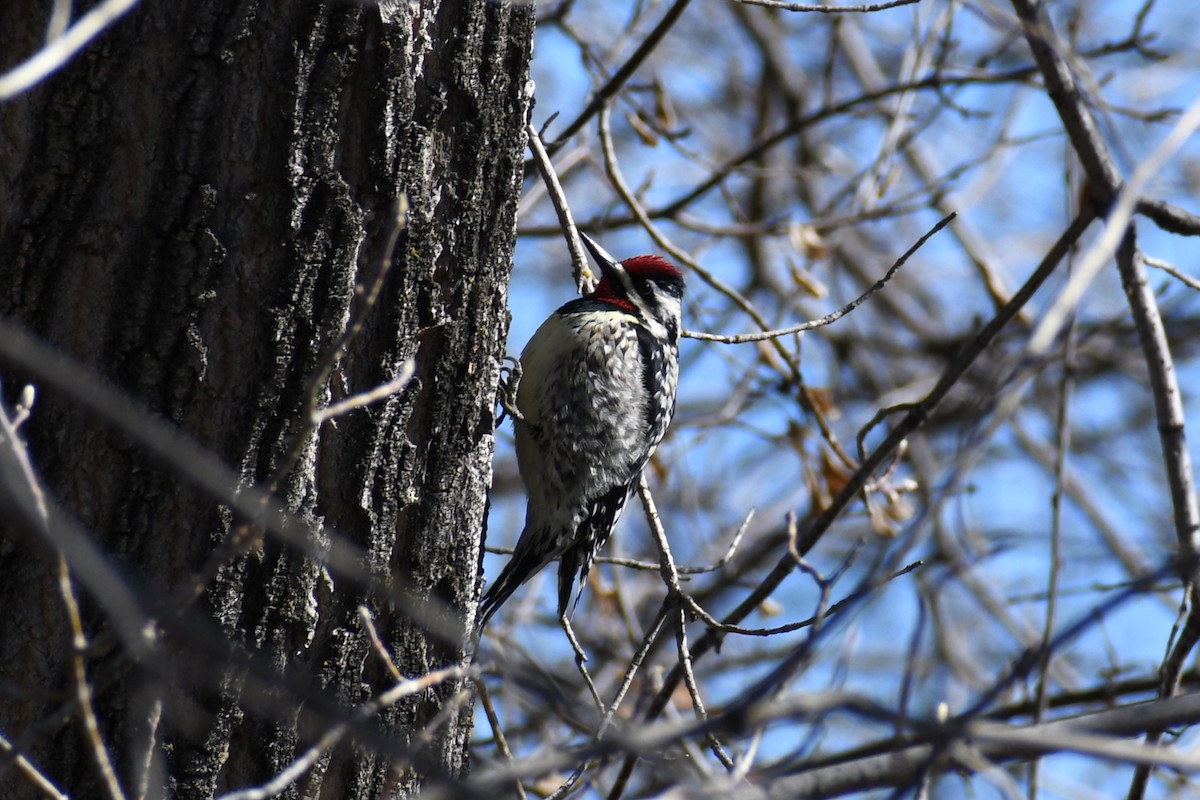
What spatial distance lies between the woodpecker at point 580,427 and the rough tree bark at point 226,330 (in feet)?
5.27

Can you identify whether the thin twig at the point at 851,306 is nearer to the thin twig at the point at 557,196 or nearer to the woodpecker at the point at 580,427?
the thin twig at the point at 557,196

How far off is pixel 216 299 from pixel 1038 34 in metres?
1.90

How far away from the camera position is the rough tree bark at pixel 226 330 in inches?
72.5

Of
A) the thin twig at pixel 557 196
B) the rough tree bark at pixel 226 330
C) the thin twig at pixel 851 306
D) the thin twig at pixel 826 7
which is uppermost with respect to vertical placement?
the thin twig at pixel 826 7

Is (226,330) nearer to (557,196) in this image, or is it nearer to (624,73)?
(557,196)

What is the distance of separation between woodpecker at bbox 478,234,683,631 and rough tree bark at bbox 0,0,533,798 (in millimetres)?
1605

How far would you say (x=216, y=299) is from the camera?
6.28 feet

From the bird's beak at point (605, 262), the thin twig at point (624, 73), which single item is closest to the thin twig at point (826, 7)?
the thin twig at point (624, 73)

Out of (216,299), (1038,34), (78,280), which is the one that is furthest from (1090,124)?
(78,280)

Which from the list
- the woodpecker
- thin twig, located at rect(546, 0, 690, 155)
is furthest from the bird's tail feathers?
thin twig, located at rect(546, 0, 690, 155)

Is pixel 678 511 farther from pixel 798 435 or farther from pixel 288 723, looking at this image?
pixel 288 723

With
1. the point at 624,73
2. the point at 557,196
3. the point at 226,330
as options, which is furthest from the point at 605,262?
the point at 226,330

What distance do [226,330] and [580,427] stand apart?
1954 millimetres

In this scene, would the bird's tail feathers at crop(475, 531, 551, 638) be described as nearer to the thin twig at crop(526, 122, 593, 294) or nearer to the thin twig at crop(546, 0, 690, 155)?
the thin twig at crop(526, 122, 593, 294)
